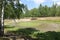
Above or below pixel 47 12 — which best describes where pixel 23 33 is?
above

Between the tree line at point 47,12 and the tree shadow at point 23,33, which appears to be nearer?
the tree shadow at point 23,33

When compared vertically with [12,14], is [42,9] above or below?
below

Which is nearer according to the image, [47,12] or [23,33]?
[23,33]

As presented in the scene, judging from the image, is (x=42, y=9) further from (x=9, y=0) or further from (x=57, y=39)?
(x=57, y=39)

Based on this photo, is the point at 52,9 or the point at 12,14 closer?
the point at 12,14

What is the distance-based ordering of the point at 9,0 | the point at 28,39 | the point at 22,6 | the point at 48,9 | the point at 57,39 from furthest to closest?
the point at 48,9 → the point at 22,6 → the point at 9,0 → the point at 57,39 → the point at 28,39

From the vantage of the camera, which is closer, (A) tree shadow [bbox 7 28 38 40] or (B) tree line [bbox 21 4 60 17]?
(A) tree shadow [bbox 7 28 38 40]

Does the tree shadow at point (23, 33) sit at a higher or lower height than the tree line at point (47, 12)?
higher

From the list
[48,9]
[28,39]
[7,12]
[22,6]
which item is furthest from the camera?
[48,9]

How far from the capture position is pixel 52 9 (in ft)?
429

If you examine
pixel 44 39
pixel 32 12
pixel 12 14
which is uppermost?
pixel 44 39

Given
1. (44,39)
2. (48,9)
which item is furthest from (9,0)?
(48,9)

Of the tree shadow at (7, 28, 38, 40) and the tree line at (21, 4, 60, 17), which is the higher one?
the tree shadow at (7, 28, 38, 40)

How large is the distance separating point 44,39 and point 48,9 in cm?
11969
